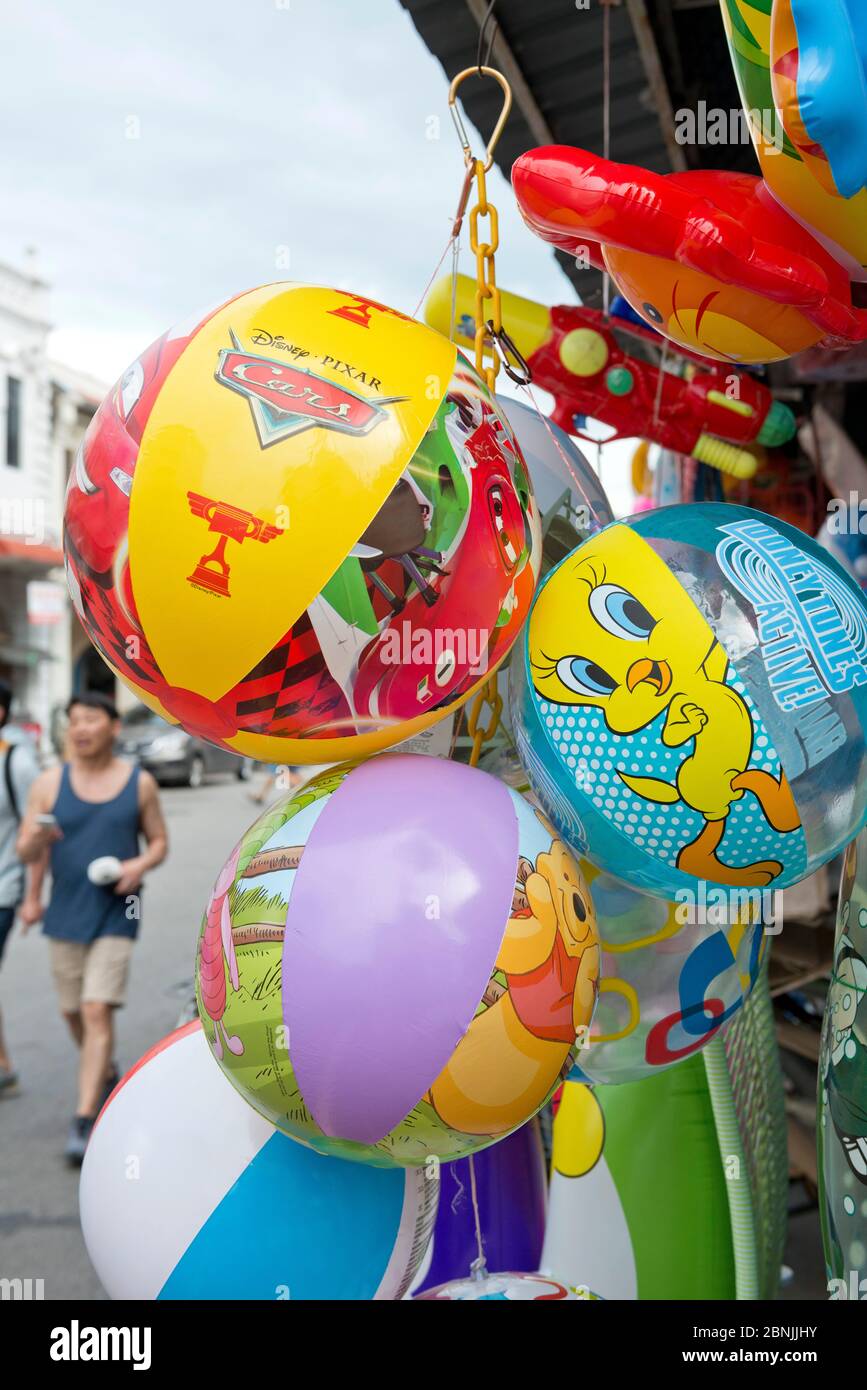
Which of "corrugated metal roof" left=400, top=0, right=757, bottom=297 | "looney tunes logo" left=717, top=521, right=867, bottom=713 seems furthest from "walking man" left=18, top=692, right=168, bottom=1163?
"looney tunes logo" left=717, top=521, right=867, bottom=713

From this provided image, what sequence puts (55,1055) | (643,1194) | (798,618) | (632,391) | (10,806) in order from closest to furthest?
(798,618) < (643,1194) < (632,391) < (10,806) < (55,1055)

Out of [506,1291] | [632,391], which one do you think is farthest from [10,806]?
[506,1291]

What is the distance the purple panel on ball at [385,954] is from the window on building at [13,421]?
74.5 feet

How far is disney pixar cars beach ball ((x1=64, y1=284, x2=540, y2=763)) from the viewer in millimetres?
1356

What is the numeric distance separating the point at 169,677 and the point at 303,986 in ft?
1.38

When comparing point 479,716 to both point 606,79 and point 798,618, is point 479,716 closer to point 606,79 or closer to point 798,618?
point 798,618

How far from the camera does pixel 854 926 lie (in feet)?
6.08

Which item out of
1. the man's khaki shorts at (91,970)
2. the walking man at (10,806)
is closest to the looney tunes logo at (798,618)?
the man's khaki shorts at (91,970)

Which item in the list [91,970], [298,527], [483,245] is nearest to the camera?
[298,527]

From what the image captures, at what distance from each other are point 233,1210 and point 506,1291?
412mm

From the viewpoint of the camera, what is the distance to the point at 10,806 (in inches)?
199

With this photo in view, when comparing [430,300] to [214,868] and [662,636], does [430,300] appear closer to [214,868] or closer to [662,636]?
[662,636]

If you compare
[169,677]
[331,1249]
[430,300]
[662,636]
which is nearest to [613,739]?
[662,636]

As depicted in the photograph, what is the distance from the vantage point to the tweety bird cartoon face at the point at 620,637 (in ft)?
4.75
